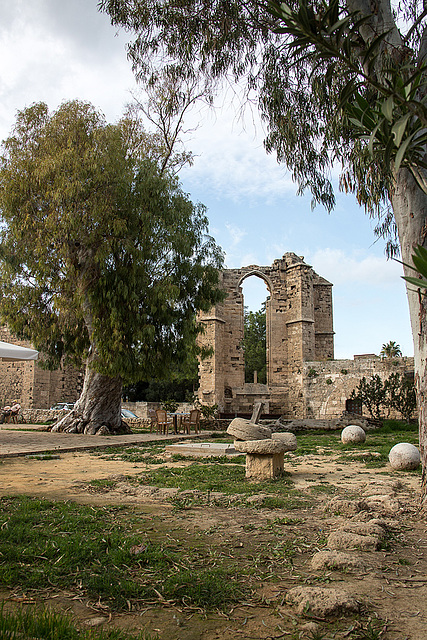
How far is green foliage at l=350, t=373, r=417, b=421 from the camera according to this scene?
18031 millimetres

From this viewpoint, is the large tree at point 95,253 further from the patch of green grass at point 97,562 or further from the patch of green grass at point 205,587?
the patch of green grass at point 205,587

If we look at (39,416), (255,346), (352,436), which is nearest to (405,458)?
(352,436)

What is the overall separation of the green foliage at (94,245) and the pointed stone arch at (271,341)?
8574 millimetres

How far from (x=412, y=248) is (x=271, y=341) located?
1874 centimetres

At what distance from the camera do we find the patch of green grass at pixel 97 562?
8.27 ft

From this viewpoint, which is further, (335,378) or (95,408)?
(335,378)

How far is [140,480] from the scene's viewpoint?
612 cm

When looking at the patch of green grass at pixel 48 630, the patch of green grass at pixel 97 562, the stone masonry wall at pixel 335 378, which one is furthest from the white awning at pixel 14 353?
the stone masonry wall at pixel 335 378

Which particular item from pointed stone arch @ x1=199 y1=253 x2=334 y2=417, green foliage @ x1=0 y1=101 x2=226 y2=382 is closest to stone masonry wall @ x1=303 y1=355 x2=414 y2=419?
pointed stone arch @ x1=199 y1=253 x2=334 y2=417

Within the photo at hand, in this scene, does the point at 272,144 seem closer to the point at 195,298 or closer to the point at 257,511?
the point at 257,511

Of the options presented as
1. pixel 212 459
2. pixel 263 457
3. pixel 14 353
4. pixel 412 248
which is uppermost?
pixel 412 248

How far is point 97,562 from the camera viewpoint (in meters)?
2.90

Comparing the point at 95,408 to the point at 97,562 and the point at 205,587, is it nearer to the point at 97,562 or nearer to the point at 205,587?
the point at 97,562

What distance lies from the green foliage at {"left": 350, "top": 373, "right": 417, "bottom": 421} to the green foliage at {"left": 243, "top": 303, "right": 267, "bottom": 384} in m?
14.6
